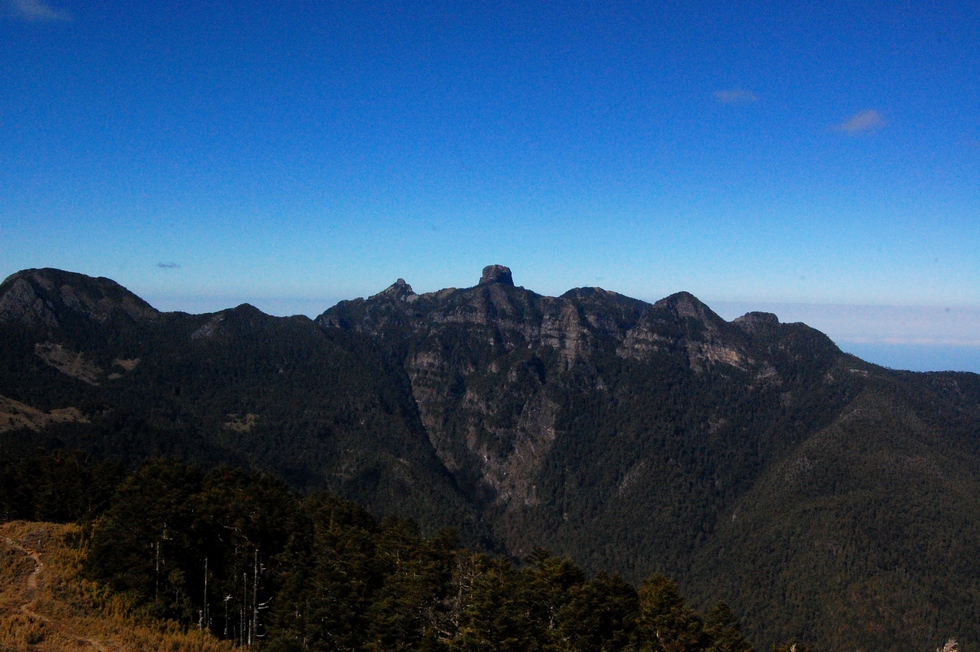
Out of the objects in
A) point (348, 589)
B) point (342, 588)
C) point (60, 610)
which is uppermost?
point (342, 588)

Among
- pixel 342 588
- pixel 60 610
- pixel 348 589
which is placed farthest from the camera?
pixel 348 589

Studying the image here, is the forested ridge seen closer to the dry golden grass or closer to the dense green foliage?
the dense green foliage

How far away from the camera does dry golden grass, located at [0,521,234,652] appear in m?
37.1

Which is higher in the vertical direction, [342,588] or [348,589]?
[342,588]

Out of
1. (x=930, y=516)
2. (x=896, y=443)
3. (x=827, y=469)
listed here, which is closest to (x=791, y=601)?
(x=930, y=516)

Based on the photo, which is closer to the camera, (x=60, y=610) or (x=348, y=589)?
(x=60, y=610)

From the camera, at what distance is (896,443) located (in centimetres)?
18662

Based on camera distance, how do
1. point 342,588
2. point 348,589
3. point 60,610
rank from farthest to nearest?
point 348,589
point 342,588
point 60,610

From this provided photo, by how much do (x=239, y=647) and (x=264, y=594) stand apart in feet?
27.0

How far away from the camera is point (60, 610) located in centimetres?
4206

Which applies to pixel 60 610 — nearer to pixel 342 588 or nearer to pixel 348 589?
pixel 342 588

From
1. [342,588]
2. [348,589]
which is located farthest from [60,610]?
[348,589]

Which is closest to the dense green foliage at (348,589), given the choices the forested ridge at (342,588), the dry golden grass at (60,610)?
the forested ridge at (342,588)

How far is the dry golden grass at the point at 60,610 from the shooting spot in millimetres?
37062
